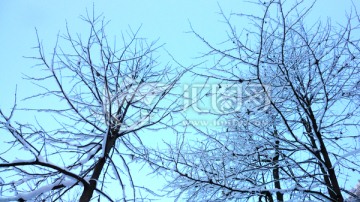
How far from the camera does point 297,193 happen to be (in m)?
3.19

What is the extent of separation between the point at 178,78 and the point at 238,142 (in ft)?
4.49

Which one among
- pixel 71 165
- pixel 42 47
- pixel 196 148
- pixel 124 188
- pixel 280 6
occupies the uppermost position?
pixel 280 6

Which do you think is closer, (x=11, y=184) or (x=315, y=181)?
(x=11, y=184)

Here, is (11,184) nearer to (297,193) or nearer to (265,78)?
(297,193)

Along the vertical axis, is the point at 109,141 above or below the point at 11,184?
above

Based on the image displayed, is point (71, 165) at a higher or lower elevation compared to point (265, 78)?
lower

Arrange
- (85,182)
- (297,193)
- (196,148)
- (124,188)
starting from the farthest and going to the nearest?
(196,148), (124,188), (297,193), (85,182)

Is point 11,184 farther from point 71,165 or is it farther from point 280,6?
point 280,6

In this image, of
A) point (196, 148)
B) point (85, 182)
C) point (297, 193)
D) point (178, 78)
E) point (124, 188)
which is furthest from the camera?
point (196, 148)

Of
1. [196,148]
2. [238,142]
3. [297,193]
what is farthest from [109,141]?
[297,193]

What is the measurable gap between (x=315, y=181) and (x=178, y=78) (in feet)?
6.93

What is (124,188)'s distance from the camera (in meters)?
3.44

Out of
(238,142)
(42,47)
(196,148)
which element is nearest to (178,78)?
(196,148)

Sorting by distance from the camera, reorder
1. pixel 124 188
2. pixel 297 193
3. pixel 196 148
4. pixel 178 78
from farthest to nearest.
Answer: pixel 196 148 < pixel 178 78 < pixel 124 188 < pixel 297 193
